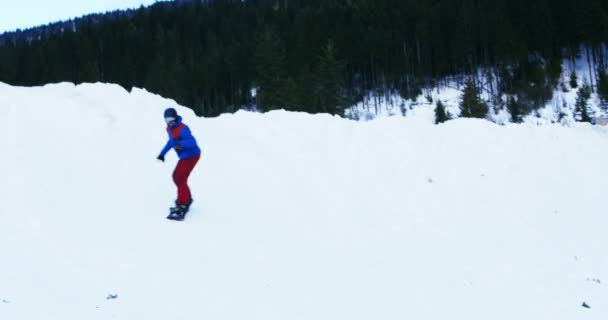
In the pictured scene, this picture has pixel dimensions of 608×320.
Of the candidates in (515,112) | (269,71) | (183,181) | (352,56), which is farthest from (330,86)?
(183,181)

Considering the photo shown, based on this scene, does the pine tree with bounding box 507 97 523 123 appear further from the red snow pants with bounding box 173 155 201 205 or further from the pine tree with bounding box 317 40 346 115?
the red snow pants with bounding box 173 155 201 205

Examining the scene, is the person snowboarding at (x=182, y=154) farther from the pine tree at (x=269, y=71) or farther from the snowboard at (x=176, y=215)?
the pine tree at (x=269, y=71)

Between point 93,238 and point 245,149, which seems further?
point 245,149

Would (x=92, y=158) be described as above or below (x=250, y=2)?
below

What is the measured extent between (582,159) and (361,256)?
8.10m

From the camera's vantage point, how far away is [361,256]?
5.71 meters

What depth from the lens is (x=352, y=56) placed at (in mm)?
46219

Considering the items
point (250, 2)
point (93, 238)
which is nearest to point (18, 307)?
point (93, 238)

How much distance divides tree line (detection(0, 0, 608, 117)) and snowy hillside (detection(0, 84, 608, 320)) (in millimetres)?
21750

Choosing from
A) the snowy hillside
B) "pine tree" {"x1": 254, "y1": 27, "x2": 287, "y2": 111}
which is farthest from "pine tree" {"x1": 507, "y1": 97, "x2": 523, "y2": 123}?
"pine tree" {"x1": 254, "y1": 27, "x2": 287, "y2": 111}

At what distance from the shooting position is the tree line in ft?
120

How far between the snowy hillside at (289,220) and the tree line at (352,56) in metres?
21.7

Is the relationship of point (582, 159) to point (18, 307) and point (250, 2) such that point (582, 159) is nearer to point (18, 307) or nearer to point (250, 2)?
point (18, 307)

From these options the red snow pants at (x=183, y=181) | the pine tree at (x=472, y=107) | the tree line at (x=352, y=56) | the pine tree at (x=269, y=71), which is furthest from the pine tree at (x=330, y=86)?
the red snow pants at (x=183, y=181)
